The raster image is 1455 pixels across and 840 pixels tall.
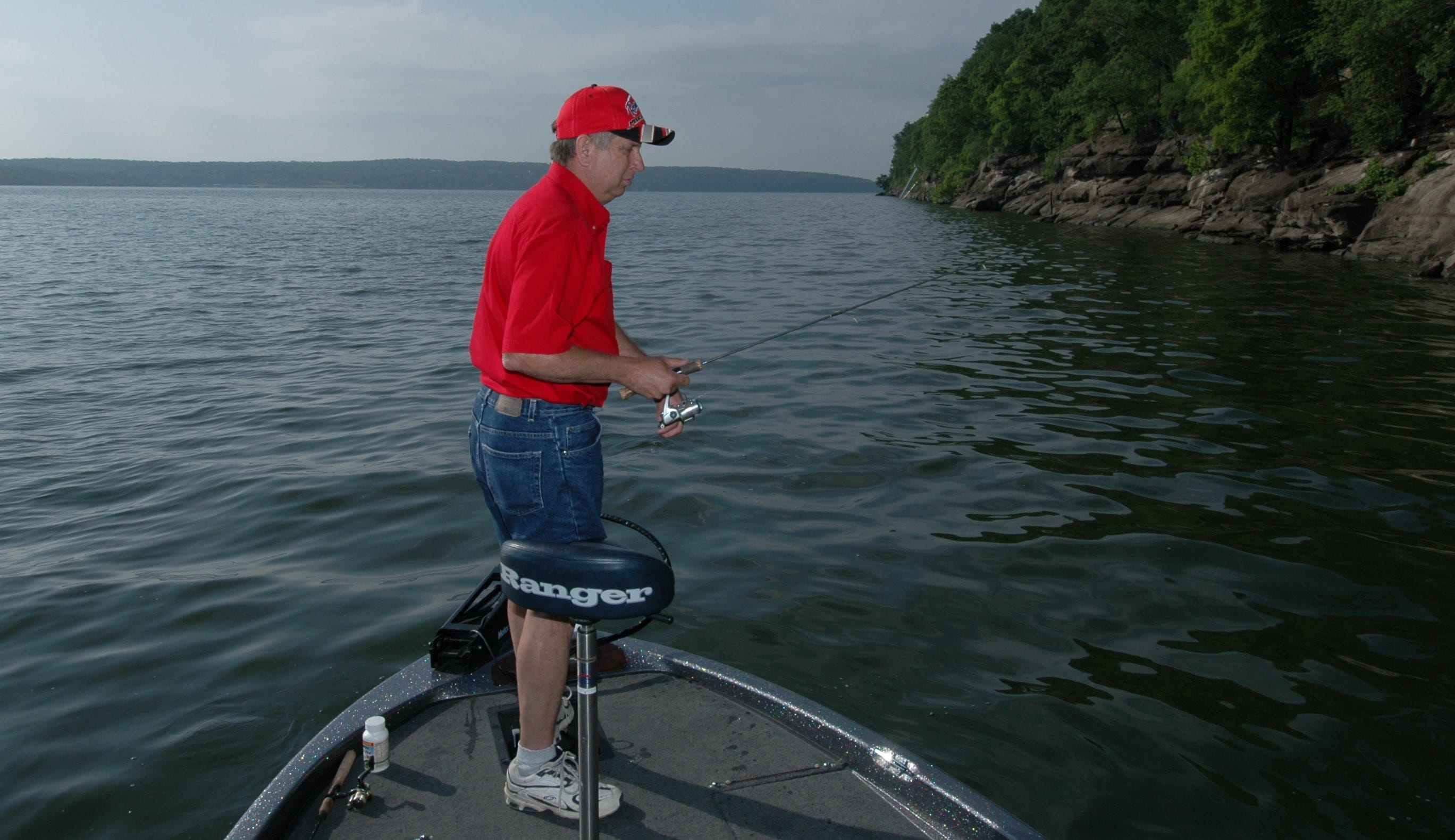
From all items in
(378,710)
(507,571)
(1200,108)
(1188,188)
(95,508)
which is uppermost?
(1200,108)

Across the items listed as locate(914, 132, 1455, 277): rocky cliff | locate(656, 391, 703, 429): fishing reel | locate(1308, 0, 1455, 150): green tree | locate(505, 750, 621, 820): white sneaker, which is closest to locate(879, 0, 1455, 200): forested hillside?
locate(1308, 0, 1455, 150): green tree

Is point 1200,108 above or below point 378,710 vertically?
above

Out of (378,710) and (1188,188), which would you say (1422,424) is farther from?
(1188,188)

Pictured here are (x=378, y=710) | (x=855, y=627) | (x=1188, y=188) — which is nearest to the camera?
(x=378, y=710)

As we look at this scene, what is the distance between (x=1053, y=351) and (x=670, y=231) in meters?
39.8

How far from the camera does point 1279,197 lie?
33406 mm

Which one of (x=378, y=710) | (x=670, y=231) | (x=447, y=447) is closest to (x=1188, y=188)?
(x=670, y=231)

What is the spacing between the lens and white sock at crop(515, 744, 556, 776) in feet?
9.75

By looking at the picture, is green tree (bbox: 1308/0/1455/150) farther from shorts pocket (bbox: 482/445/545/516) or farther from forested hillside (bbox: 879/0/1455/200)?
shorts pocket (bbox: 482/445/545/516)

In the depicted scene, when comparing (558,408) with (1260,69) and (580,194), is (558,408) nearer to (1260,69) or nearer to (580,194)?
(580,194)

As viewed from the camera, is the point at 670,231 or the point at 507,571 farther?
the point at 670,231

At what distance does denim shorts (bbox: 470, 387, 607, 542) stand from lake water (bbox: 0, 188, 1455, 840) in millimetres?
940

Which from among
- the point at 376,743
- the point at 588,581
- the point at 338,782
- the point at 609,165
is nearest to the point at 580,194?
the point at 609,165

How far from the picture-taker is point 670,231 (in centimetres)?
5084
